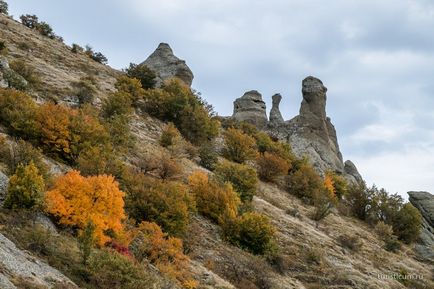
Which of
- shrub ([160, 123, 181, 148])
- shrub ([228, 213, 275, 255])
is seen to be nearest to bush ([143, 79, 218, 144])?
shrub ([160, 123, 181, 148])

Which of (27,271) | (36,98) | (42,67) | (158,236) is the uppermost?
(42,67)

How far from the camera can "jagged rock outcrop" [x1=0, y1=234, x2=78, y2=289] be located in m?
9.89

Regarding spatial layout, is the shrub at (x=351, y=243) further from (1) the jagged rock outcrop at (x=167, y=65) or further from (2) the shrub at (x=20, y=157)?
(1) the jagged rock outcrop at (x=167, y=65)

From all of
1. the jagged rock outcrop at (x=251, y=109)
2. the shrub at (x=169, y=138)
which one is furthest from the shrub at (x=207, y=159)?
the jagged rock outcrop at (x=251, y=109)

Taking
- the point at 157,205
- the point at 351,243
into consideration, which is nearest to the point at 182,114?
the point at 351,243

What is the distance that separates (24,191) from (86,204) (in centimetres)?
178

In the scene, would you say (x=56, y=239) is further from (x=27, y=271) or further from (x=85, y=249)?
(x=27, y=271)

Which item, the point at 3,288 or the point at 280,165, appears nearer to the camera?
the point at 3,288

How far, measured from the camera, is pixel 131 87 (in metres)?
36.3

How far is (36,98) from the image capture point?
25.8 m

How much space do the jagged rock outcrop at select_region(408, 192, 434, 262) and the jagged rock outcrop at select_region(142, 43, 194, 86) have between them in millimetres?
25672

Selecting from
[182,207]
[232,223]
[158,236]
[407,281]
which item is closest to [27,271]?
[158,236]

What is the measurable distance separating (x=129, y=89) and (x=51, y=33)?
14.5 m

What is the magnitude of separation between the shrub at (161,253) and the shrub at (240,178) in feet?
31.0
